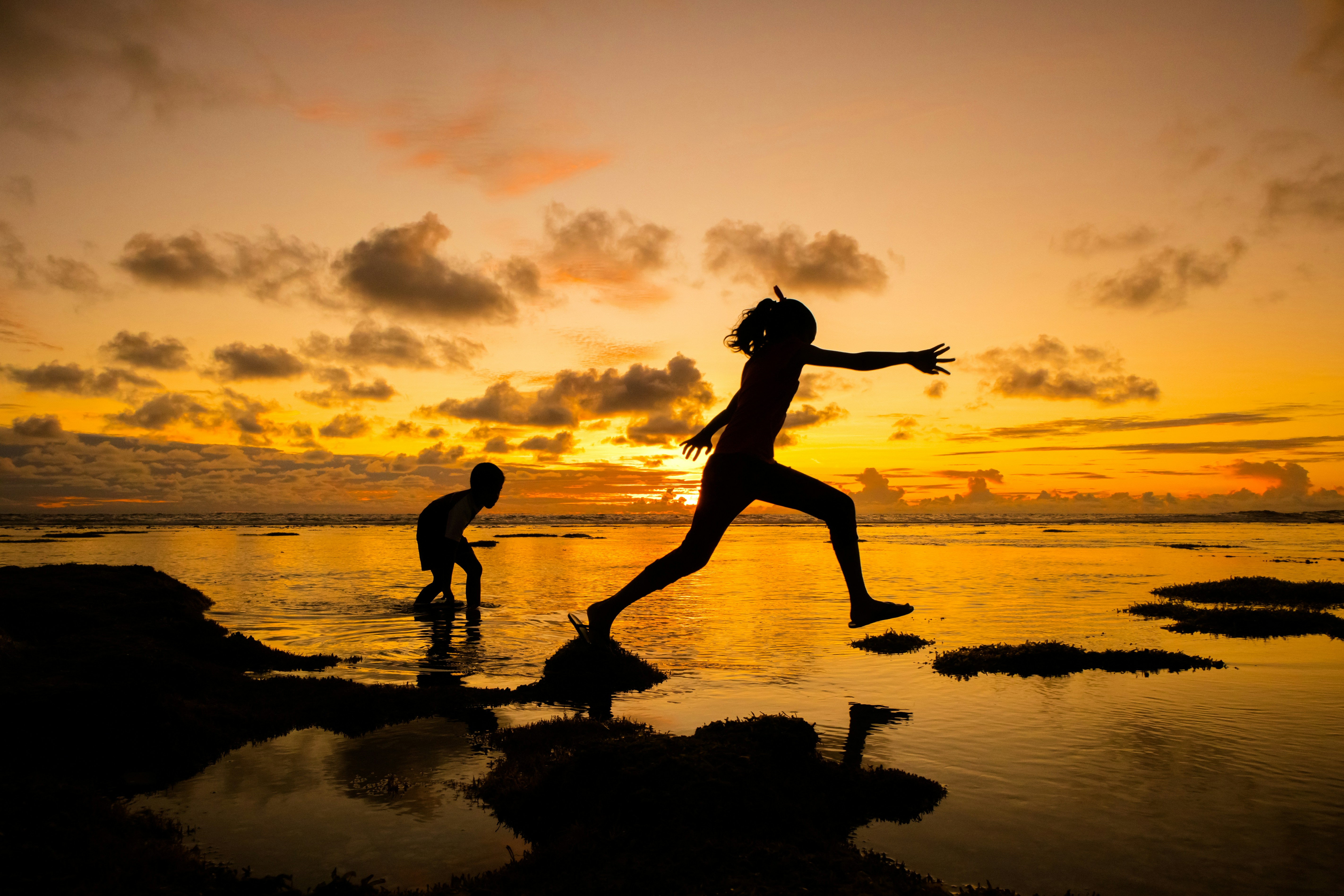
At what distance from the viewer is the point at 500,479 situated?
13781 millimetres

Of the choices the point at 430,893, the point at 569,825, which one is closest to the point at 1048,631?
the point at 569,825

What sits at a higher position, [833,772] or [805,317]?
[805,317]

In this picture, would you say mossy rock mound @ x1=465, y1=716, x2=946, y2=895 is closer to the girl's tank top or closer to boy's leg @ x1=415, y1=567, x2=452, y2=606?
the girl's tank top

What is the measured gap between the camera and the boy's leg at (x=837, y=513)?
6.68 meters

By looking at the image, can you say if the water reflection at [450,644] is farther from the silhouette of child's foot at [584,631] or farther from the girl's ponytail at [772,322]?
the girl's ponytail at [772,322]

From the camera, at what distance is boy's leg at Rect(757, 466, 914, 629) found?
21.9 feet

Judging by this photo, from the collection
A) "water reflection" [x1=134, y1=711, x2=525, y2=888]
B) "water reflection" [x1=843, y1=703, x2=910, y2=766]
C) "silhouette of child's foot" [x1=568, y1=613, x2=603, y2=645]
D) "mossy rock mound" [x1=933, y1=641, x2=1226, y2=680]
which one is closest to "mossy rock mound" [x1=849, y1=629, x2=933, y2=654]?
"mossy rock mound" [x1=933, y1=641, x2=1226, y2=680]

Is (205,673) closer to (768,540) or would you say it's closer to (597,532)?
(768,540)

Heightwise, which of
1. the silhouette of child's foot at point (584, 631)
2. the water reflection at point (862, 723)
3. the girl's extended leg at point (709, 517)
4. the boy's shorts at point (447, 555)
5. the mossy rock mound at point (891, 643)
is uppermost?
the girl's extended leg at point (709, 517)

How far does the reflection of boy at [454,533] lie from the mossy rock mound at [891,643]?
6732 millimetres

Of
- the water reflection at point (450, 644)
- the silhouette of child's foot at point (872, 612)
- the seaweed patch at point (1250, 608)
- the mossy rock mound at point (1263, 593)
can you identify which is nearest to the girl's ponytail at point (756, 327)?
the silhouette of child's foot at point (872, 612)

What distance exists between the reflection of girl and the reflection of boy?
294 inches

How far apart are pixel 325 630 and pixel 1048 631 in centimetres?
1223

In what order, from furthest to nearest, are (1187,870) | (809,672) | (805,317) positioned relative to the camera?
(809,672), (805,317), (1187,870)
